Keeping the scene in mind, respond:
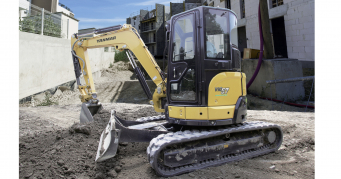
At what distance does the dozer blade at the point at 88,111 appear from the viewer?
5.31m

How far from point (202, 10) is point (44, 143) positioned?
3820mm

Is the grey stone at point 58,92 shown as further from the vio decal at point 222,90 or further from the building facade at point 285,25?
the building facade at point 285,25

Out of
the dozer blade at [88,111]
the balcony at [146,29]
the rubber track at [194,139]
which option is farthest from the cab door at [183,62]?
the balcony at [146,29]

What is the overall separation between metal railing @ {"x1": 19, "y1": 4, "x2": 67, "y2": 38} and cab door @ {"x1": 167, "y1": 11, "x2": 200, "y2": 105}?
10235 mm

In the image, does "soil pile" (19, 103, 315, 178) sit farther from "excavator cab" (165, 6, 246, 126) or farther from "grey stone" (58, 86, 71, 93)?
"grey stone" (58, 86, 71, 93)

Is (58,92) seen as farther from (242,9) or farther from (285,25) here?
(242,9)

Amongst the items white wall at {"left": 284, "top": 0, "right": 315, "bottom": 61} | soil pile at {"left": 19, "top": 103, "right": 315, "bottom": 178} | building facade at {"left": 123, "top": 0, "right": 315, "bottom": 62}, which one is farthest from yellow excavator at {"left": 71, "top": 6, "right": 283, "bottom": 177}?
building facade at {"left": 123, "top": 0, "right": 315, "bottom": 62}

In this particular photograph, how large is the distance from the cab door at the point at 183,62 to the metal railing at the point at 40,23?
33.6 feet

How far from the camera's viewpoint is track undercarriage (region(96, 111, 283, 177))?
9.51 feet

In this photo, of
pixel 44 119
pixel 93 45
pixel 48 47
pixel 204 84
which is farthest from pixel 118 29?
pixel 48 47

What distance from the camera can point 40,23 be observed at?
11.4 m

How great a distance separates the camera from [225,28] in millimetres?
3346

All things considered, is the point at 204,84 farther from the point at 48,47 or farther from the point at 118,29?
the point at 48,47

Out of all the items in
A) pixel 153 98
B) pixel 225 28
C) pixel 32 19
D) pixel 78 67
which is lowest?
pixel 153 98
